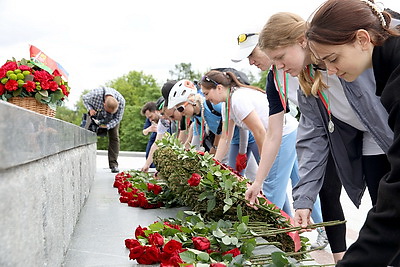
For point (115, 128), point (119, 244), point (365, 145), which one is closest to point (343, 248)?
point (365, 145)

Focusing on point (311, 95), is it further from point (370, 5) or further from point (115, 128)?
point (115, 128)

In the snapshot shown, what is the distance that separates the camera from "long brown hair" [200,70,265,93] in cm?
418

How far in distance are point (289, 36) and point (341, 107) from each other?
45cm

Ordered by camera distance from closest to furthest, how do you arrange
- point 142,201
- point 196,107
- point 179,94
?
point 142,201, point 179,94, point 196,107

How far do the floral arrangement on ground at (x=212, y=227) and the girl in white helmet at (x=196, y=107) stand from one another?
1.18 metres

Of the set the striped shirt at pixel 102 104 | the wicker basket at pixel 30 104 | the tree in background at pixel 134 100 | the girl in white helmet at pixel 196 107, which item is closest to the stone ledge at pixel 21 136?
the wicker basket at pixel 30 104

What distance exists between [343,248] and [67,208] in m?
1.47

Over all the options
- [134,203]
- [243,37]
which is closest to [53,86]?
[134,203]

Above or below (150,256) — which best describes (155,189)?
below

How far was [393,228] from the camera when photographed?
51.6 inches

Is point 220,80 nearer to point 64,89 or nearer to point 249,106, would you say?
point 249,106

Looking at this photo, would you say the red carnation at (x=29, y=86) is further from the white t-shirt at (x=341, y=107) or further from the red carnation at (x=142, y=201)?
the white t-shirt at (x=341, y=107)

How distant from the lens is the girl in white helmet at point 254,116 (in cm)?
377

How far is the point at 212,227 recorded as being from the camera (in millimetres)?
2410
